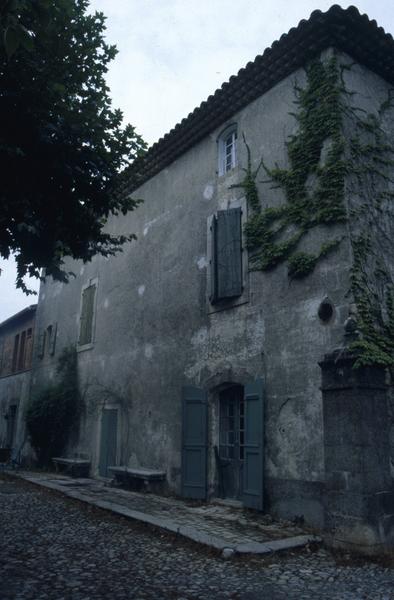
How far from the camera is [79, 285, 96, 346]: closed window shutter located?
1413cm

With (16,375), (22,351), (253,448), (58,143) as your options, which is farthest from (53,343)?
(58,143)

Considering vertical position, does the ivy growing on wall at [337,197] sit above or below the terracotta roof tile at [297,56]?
below

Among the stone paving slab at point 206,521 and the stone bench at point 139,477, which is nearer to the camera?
the stone paving slab at point 206,521

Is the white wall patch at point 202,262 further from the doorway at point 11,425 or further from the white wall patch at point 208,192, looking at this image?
the doorway at point 11,425

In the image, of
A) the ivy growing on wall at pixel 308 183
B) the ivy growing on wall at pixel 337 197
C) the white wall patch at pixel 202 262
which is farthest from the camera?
the white wall patch at pixel 202 262

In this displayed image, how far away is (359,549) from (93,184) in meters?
5.50

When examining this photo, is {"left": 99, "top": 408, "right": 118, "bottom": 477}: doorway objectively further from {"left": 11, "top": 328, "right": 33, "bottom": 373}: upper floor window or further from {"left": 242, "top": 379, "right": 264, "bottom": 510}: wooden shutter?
{"left": 11, "top": 328, "right": 33, "bottom": 373}: upper floor window

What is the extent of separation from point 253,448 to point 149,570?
10.5 feet

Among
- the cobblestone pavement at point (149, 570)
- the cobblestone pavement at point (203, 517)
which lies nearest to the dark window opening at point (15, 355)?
the cobblestone pavement at point (203, 517)

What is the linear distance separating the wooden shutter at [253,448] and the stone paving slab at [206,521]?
0.27 m

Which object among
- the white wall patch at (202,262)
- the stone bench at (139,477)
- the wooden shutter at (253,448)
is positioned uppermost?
the white wall patch at (202,262)

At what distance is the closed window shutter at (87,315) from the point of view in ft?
46.4

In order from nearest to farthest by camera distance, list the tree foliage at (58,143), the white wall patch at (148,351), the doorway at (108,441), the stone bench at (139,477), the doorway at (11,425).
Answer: the tree foliage at (58,143)
the stone bench at (139,477)
the white wall patch at (148,351)
the doorway at (108,441)
the doorway at (11,425)

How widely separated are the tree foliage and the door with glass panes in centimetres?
405
